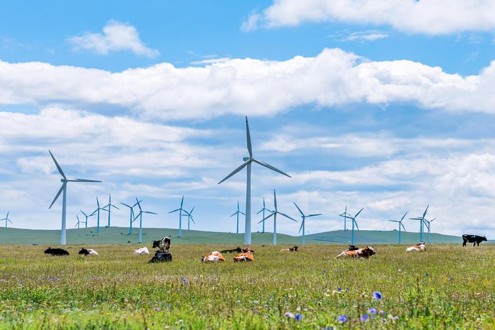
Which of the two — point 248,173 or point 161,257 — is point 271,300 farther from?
point 248,173

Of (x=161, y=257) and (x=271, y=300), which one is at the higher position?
(x=271, y=300)

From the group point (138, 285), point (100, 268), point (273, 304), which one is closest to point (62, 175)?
point (100, 268)

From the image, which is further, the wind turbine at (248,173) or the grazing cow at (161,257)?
the wind turbine at (248,173)

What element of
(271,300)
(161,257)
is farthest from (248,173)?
(271,300)

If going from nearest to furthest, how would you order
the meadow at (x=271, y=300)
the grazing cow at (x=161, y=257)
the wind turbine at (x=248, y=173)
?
1. the meadow at (x=271, y=300)
2. the grazing cow at (x=161, y=257)
3. the wind turbine at (x=248, y=173)

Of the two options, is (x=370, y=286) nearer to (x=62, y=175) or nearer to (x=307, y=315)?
(x=307, y=315)

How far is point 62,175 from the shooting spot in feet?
354

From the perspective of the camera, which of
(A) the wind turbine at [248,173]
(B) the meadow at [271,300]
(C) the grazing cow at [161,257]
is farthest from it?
(A) the wind turbine at [248,173]

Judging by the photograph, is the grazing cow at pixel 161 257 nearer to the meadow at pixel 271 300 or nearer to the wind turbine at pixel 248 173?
the meadow at pixel 271 300

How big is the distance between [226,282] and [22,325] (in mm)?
9976

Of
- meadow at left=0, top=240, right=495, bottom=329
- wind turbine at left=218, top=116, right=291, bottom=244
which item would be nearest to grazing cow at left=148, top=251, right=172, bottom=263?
meadow at left=0, top=240, right=495, bottom=329

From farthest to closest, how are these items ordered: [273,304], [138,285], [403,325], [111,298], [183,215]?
[183,215], [138,285], [111,298], [273,304], [403,325]

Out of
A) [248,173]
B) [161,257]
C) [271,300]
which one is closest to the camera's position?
[271,300]

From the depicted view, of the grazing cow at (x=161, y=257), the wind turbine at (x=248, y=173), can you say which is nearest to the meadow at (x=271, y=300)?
the grazing cow at (x=161, y=257)
